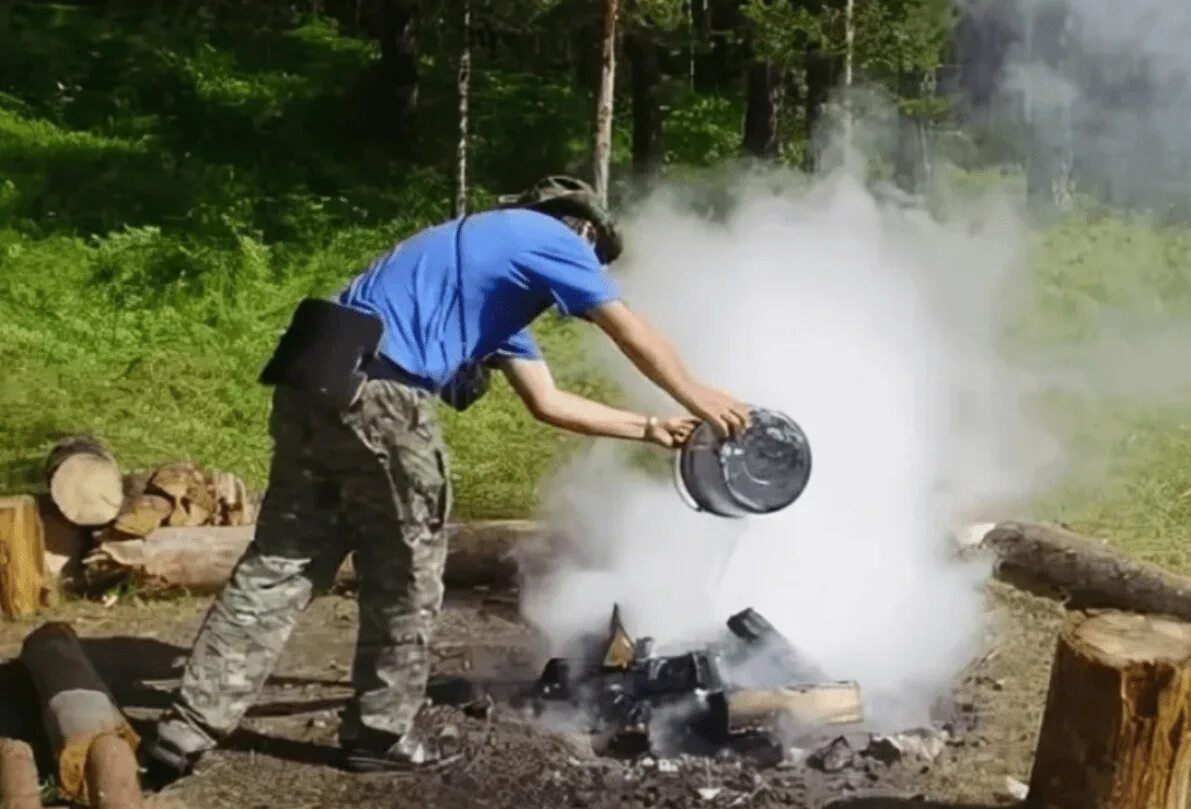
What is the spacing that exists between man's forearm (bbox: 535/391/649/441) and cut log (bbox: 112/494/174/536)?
109 inches

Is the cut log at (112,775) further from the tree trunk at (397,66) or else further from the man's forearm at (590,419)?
the tree trunk at (397,66)

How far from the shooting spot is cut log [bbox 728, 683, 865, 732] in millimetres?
5395

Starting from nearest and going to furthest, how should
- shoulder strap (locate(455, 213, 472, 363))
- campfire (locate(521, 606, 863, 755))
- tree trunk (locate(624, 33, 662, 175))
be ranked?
shoulder strap (locate(455, 213, 472, 363)) → campfire (locate(521, 606, 863, 755)) → tree trunk (locate(624, 33, 662, 175))

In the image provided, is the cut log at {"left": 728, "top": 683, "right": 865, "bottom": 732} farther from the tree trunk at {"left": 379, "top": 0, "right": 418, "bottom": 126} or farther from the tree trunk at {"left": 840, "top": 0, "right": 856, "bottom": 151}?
the tree trunk at {"left": 379, "top": 0, "right": 418, "bottom": 126}

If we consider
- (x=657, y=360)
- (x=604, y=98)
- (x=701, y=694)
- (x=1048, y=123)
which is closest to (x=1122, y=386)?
(x=604, y=98)

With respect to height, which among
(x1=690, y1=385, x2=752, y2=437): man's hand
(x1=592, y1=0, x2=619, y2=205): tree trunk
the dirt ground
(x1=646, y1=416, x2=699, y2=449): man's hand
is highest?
(x1=592, y1=0, x2=619, y2=205): tree trunk

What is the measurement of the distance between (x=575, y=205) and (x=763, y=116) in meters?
11.8

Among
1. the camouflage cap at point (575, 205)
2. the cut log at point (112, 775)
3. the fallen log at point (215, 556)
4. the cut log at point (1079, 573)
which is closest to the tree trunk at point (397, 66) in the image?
the fallen log at point (215, 556)

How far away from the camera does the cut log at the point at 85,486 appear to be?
693cm

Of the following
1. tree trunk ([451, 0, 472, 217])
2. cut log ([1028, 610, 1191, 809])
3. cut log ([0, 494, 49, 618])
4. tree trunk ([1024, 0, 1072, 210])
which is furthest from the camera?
tree trunk ([1024, 0, 1072, 210])

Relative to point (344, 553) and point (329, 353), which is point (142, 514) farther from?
point (329, 353)

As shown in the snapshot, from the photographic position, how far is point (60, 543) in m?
7.04

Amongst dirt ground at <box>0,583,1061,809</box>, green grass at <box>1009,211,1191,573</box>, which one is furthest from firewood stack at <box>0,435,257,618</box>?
green grass at <box>1009,211,1191,573</box>

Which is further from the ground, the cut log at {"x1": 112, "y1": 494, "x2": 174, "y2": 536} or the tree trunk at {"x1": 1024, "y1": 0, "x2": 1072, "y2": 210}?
the tree trunk at {"x1": 1024, "y1": 0, "x2": 1072, "y2": 210}
